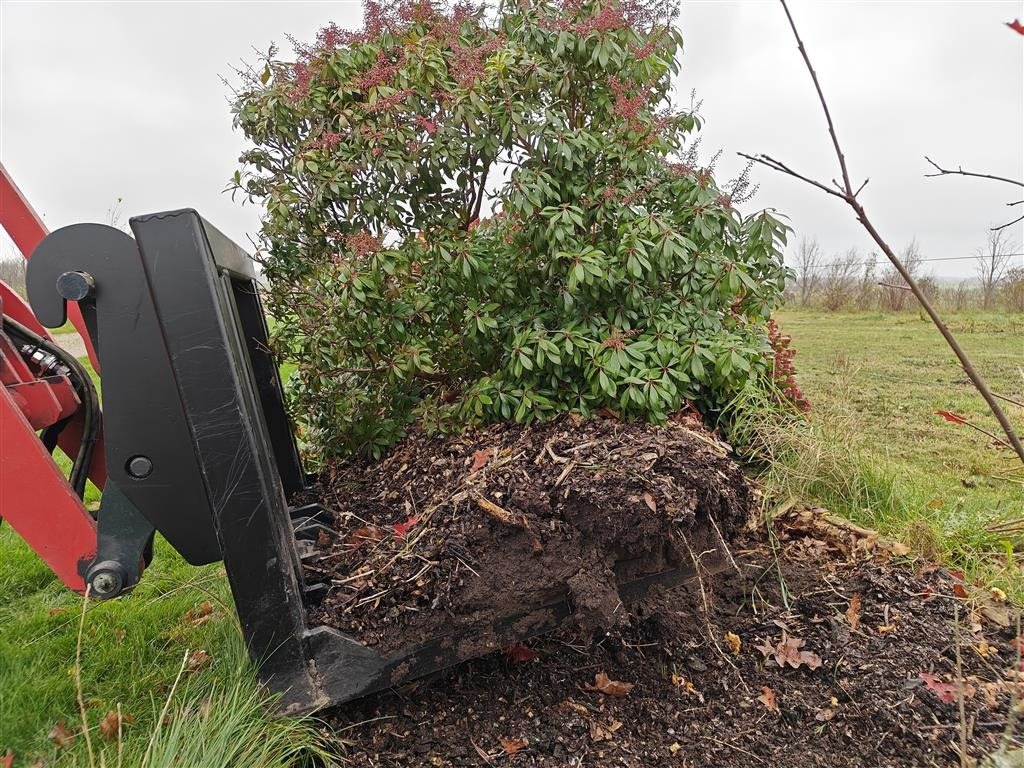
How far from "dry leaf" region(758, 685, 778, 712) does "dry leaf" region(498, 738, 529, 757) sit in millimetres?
759

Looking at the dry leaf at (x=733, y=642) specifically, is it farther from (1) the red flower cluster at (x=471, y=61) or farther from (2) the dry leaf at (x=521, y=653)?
(1) the red flower cluster at (x=471, y=61)

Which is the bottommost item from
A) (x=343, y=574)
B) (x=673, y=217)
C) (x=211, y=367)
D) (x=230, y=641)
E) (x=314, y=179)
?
(x=230, y=641)

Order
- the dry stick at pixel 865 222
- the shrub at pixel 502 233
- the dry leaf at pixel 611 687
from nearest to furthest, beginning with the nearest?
the dry stick at pixel 865 222
the dry leaf at pixel 611 687
the shrub at pixel 502 233

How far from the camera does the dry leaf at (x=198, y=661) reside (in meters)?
2.25

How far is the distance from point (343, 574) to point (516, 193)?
1609 millimetres

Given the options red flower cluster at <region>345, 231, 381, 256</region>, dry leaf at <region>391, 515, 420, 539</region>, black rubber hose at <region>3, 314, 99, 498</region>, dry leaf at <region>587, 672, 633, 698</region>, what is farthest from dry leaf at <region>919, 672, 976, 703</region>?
black rubber hose at <region>3, 314, 99, 498</region>

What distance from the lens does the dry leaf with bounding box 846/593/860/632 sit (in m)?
2.19

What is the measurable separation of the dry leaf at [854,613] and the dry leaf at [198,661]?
233 centimetres

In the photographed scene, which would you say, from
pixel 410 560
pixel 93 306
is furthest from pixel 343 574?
pixel 93 306

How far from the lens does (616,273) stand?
8.13 feet

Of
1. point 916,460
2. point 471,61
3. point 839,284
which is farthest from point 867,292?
point 471,61

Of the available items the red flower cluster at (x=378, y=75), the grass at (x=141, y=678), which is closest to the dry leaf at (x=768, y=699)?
the grass at (x=141, y=678)

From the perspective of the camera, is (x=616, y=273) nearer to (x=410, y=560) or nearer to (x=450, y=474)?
(x=450, y=474)

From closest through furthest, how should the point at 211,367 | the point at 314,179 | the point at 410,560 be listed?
the point at 211,367 < the point at 410,560 < the point at 314,179
